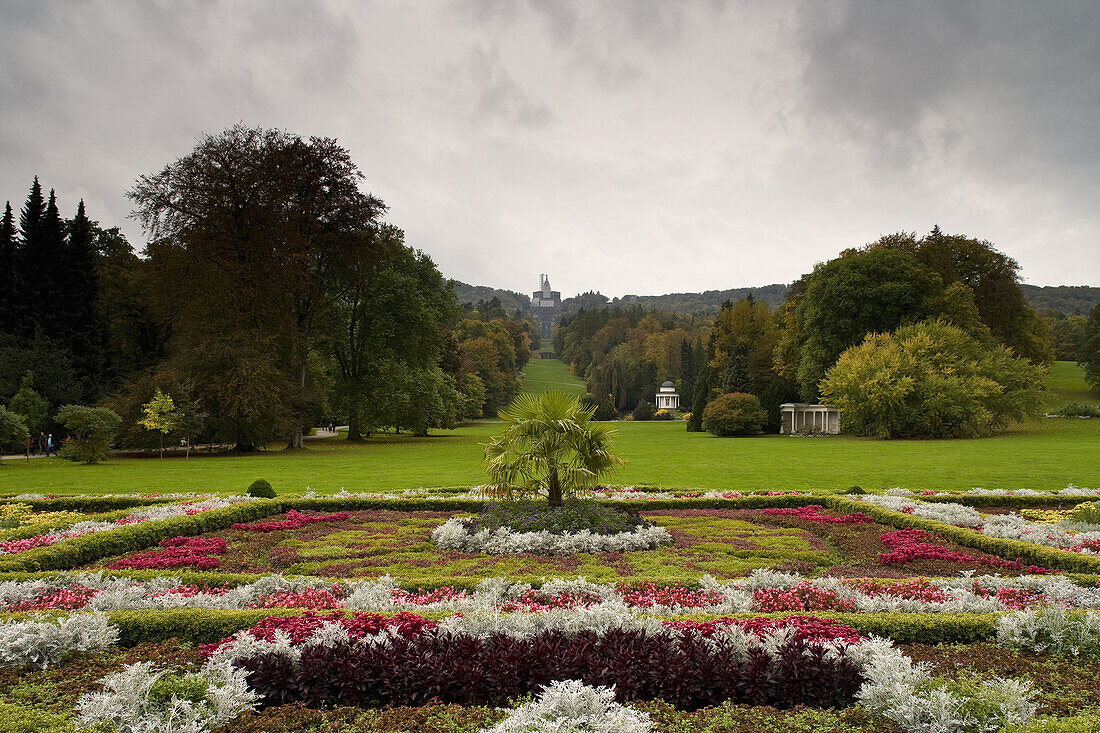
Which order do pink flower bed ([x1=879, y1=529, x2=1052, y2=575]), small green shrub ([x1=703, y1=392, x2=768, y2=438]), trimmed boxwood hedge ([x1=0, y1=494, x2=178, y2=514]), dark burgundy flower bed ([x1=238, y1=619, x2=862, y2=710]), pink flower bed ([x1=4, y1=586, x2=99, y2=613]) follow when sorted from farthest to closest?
1. small green shrub ([x1=703, y1=392, x2=768, y2=438])
2. trimmed boxwood hedge ([x1=0, y1=494, x2=178, y2=514])
3. pink flower bed ([x1=879, y1=529, x2=1052, y2=575])
4. pink flower bed ([x1=4, y1=586, x2=99, y2=613])
5. dark burgundy flower bed ([x1=238, y1=619, x2=862, y2=710])

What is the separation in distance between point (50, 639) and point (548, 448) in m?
5.97

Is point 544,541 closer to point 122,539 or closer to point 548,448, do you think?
point 548,448

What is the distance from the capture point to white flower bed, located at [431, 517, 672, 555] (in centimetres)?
880

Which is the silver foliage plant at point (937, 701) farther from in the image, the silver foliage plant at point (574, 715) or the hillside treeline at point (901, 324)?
the hillside treeline at point (901, 324)

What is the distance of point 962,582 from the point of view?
6582 millimetres

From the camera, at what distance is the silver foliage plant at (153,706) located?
11.9 ft

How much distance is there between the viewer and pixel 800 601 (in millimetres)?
5918

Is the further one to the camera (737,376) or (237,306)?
(737,376)

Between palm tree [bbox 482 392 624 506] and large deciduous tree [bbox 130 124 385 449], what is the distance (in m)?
22.0

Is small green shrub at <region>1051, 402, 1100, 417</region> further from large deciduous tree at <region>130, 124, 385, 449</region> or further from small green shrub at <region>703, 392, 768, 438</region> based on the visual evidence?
large deciduous tree at <region>130, 124, 385, 449</region>

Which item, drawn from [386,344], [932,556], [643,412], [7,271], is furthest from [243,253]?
[643,412]

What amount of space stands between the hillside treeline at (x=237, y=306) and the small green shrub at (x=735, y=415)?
20472mm

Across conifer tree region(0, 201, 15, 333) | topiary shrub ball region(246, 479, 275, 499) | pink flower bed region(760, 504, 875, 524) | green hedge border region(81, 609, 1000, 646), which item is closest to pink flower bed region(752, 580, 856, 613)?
green hedge border region(81, 609, 1000, 646)

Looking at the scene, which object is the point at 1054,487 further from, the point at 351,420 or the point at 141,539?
the point at 351,420
